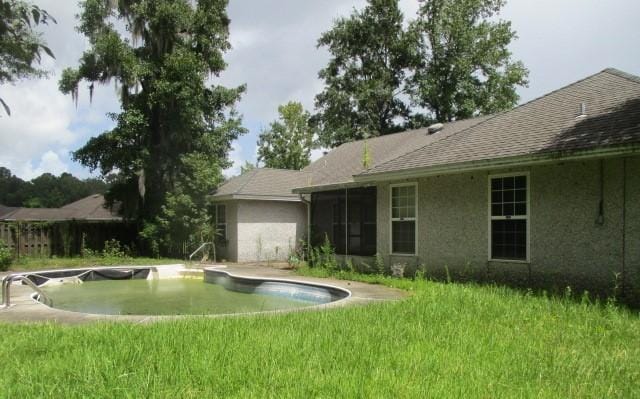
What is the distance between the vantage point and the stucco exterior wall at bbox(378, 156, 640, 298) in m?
9.21

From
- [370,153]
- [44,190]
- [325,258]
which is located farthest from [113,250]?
[44,190]

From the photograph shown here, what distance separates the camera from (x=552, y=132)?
10.8 meters

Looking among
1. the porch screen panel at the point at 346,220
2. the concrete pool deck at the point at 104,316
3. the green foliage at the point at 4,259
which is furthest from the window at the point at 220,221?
the concrete pool deck at the point at 104,316

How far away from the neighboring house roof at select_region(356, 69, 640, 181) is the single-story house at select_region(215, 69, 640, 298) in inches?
1.1

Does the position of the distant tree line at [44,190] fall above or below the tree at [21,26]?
above

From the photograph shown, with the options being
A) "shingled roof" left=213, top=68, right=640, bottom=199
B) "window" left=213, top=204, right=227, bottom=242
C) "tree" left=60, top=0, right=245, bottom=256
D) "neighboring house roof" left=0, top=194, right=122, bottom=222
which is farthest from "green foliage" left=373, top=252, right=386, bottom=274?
"neighboring house roof" left=0, top=194, right=122, bottom=222

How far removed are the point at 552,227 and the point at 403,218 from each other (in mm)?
4320

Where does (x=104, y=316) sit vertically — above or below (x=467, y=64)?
below

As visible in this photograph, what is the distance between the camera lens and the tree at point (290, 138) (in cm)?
4391

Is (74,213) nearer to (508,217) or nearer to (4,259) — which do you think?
(4,259)

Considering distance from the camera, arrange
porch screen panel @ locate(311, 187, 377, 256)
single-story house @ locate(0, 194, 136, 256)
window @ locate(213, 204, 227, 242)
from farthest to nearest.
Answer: window @ locate(213, 204, 227, 242) < single-story house @ locate(0, 194, 136, 256) < porch screen panel @ locate(311, 187, 377, 256)

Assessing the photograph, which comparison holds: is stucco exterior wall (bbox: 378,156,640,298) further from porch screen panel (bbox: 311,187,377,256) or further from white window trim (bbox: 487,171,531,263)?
porch screen panel (bbox: 311,187,377,256)

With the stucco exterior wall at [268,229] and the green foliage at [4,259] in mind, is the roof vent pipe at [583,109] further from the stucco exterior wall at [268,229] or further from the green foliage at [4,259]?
the green foliage at [4,259]

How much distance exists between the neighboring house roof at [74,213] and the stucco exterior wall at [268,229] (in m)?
12.9
